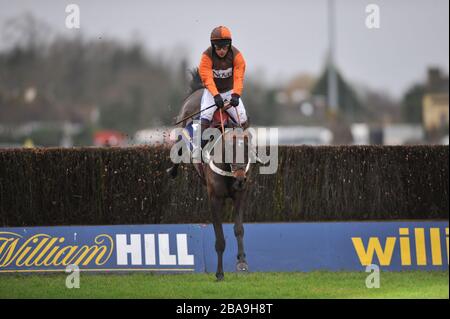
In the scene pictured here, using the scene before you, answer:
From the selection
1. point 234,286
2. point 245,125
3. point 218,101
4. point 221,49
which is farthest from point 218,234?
point 221,49

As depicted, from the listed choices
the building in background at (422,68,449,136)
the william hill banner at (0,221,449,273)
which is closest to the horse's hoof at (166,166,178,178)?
the william hill banner at (0,221,449,273)

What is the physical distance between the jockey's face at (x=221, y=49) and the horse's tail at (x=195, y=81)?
217 cm

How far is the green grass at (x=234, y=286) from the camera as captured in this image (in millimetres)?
11953

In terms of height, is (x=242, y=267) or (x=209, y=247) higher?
(x=209, y=247)

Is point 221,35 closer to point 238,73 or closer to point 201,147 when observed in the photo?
point 238,73

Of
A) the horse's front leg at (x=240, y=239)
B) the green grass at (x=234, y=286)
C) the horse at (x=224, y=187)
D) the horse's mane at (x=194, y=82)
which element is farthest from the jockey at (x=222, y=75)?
the green grass at (x=234, y=286)

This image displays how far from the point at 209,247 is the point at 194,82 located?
3.04m

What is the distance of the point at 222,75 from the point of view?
13.9 meters

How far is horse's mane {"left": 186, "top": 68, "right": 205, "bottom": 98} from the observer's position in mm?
15834

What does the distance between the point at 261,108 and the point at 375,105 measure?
1545 cm

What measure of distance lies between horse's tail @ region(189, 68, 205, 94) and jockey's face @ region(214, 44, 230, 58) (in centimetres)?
217

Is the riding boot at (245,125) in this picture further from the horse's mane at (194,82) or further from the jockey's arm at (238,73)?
the horse's mane at (194,82)

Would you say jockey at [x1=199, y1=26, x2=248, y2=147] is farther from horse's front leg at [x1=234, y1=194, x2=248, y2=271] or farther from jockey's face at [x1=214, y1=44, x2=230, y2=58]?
horse's front leg at [x1=234, y1=194, x2=248, y2=271]
